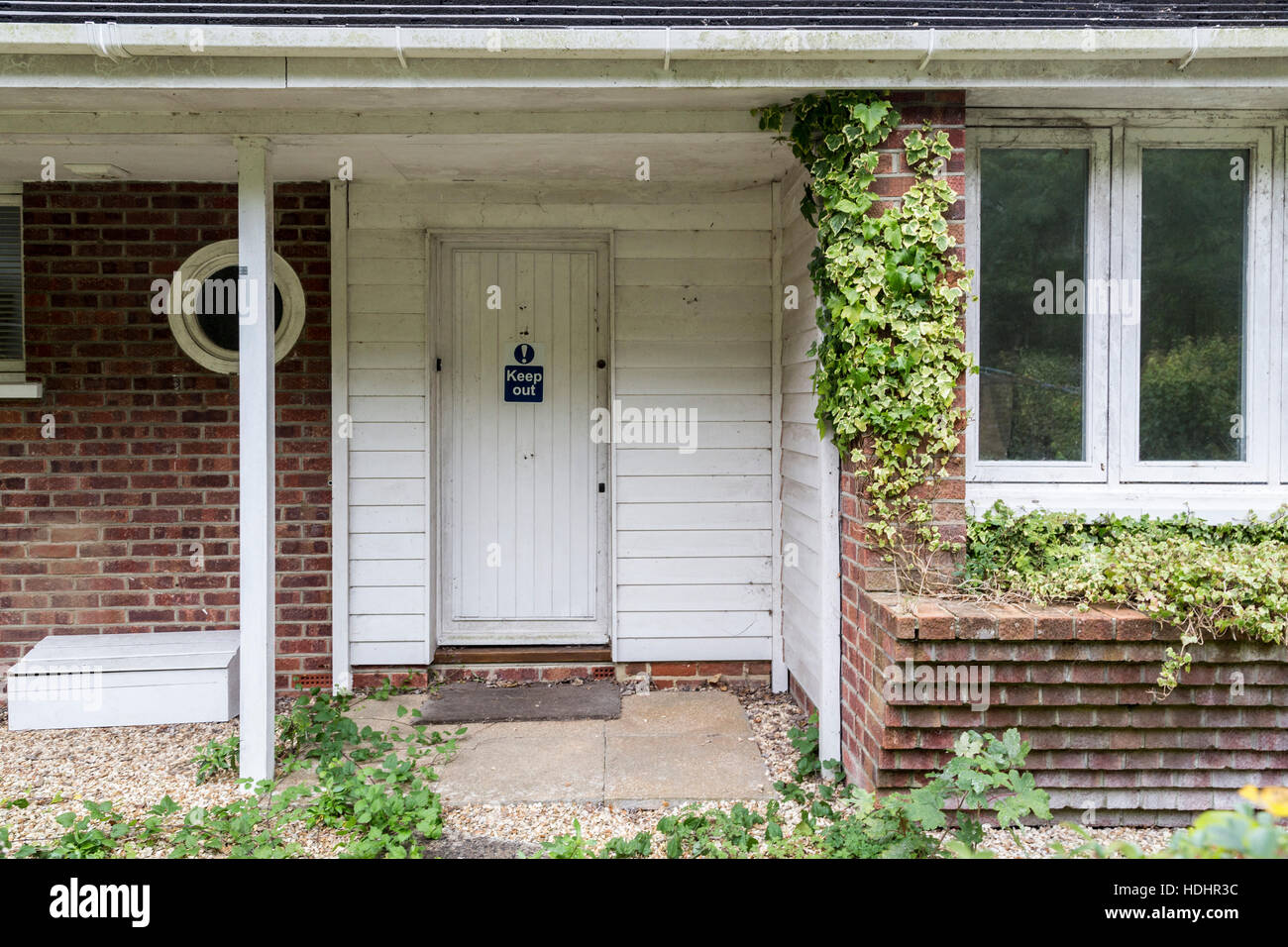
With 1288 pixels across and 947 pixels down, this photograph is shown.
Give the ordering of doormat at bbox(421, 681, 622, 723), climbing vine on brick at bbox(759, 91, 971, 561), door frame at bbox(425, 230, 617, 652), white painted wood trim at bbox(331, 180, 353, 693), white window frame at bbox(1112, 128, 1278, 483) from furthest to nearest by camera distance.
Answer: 1. door frame at bbox(425, 230, 617, 652)
2. white painted wood trim at bbox(331, 180, 353, 693)
3. doormat at bbox(421, 681, 622, 723)
4. white window frame at bbox(1112, 128, 1278, 483)
5. climbing vine on brick at bbox(759, 91, 971, 561)

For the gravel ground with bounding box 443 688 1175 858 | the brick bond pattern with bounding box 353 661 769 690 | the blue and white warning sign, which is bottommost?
the gravel ground with bounding box 443 688 1175 858

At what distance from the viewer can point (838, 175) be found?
341cm

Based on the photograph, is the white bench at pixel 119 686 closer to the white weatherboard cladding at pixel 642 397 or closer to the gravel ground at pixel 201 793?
the gravel ground at pixel 201 793

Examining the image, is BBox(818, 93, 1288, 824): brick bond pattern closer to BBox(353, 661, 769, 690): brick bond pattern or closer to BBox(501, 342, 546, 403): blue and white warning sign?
BBox(353, 661, 769, 690): brick bond pattern

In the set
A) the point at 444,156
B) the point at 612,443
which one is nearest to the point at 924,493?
the point at 612,443

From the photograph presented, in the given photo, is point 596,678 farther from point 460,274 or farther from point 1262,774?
point 1262,774

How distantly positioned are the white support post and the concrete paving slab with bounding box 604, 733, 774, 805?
5.00ft

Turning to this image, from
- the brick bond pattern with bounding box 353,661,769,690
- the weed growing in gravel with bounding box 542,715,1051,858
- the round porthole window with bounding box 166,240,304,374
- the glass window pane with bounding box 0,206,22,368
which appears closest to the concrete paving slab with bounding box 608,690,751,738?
the brick bond pattern with bounding box 353,661,769,690

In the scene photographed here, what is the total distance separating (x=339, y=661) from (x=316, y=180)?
2542 millimetres

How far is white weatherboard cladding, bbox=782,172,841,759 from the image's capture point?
3779 millimetres

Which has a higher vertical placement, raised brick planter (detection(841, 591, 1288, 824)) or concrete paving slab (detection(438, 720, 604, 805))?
raised brick planter (detection(841, 591, 1288, 824))

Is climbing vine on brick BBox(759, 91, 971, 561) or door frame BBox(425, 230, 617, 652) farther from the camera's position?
door frame BBox(425, 230, 617, 652)

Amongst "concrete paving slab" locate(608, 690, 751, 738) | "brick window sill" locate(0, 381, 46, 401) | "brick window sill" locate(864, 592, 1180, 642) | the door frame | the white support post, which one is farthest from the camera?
the door frame

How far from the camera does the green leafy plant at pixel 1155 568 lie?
3.09 metres
